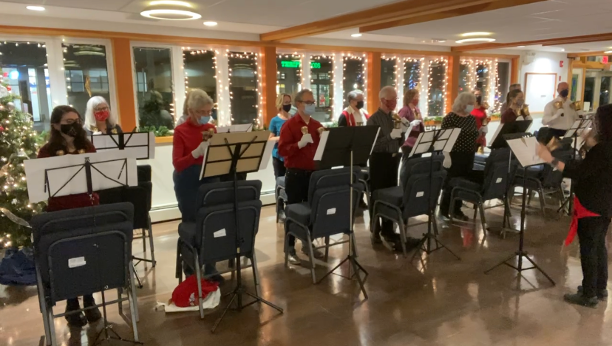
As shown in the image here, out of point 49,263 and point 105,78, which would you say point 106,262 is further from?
point 105,78

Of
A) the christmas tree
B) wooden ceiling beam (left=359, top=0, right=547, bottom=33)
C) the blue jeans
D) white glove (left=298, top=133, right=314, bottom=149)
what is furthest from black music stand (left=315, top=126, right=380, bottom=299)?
the christmas tree

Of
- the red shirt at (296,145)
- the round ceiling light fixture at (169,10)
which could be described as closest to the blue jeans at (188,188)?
the red shirt at (296,145)

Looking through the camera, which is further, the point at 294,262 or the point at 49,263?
the point at 294,262

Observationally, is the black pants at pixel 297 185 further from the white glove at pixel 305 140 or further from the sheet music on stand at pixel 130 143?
the sheet music on stand at pixel 130 143

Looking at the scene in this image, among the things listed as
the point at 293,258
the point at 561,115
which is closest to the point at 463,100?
the point at 293,258

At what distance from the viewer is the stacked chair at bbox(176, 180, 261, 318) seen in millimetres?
3109

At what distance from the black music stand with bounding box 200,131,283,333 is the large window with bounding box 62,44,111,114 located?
11.9 ft

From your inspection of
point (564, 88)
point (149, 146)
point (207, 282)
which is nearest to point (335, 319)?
point (207, 282)

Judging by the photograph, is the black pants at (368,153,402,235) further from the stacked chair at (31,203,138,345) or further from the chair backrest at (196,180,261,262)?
the stacked chair at (31,203,138,345)

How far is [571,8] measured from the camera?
16.0ft

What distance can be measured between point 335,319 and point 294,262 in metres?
1.13

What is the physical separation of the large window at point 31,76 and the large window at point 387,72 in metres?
5.71

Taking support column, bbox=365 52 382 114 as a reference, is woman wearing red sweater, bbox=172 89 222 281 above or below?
below

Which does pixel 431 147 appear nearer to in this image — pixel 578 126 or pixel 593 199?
pixel 593 199
